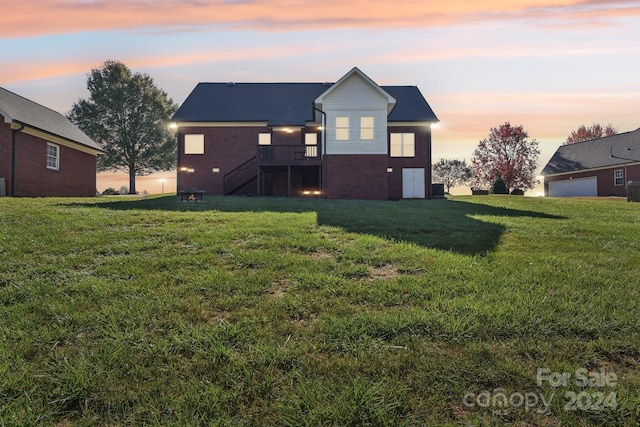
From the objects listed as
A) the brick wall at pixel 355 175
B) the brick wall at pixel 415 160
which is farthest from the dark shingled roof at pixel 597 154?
the brick wall at pixel 355 175

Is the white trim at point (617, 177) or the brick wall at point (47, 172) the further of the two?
the white trim at point (617, 177)

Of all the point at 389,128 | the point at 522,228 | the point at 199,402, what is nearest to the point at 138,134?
the point at 389,128

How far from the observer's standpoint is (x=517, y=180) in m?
53.1

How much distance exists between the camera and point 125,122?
149 feet

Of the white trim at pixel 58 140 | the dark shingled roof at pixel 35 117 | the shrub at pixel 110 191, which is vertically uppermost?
the dark shingled roof at pixel 35 117

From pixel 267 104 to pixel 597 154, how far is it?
3377 cm

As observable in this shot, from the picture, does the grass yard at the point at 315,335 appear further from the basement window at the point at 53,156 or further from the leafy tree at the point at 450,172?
the leafy tree at the point at 450,172

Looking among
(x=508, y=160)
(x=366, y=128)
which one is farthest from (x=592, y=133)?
(x=366, y=128)

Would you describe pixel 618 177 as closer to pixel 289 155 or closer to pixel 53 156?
pixel 289 155

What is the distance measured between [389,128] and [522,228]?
18.3 m

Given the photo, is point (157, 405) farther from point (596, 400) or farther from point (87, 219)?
point (87, 219)

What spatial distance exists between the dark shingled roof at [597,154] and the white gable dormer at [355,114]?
27857 millimetres

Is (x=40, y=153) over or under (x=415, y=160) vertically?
under

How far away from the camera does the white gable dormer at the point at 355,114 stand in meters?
21.1
